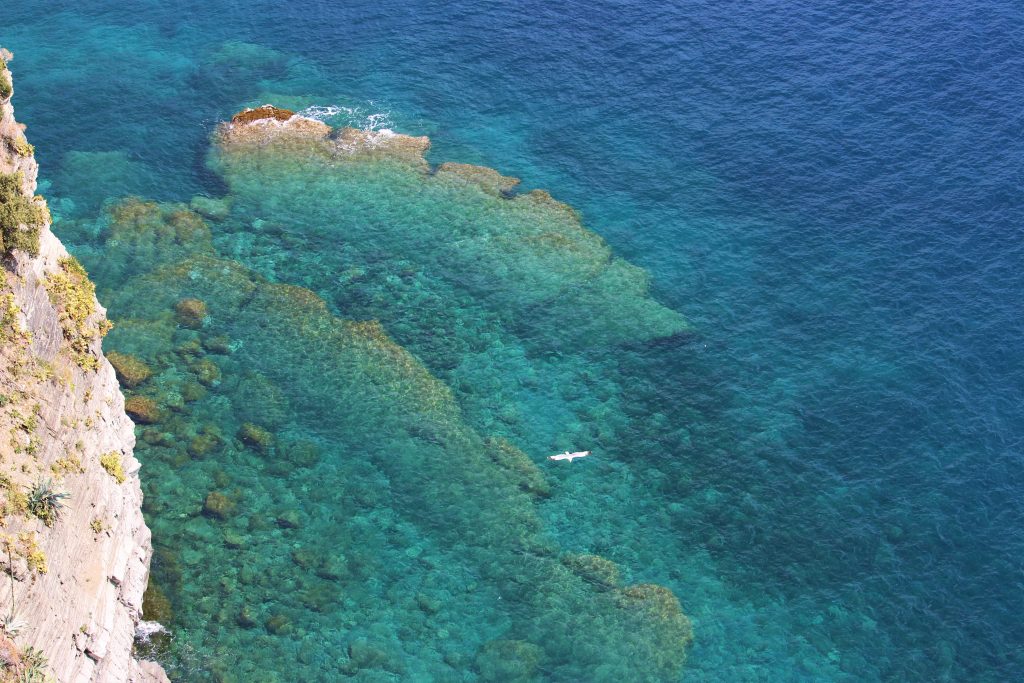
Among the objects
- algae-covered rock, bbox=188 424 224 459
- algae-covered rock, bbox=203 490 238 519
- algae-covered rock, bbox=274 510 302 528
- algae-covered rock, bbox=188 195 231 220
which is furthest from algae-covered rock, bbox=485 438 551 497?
algae-covered rock, bbox=188 195 231 220

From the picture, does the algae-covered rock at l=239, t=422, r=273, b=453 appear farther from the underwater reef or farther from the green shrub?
the green shrub

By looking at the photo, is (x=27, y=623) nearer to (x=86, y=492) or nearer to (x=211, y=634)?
(x=86, y=492)

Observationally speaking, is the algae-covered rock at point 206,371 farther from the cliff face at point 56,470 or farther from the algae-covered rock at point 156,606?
the algae-covered rock at point 156,606

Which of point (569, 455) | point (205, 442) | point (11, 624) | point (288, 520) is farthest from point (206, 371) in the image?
point (11, 624)

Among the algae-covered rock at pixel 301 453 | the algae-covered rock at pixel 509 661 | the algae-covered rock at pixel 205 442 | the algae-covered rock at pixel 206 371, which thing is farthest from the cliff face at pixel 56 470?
the algae-covered rock at pixel 509 661

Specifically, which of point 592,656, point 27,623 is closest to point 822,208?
point 592,656

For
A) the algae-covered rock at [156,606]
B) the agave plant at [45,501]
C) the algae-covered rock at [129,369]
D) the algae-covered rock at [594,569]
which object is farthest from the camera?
the algae-covered rock at [129,369]

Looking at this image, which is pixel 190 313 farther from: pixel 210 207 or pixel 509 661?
pixel 509 661
